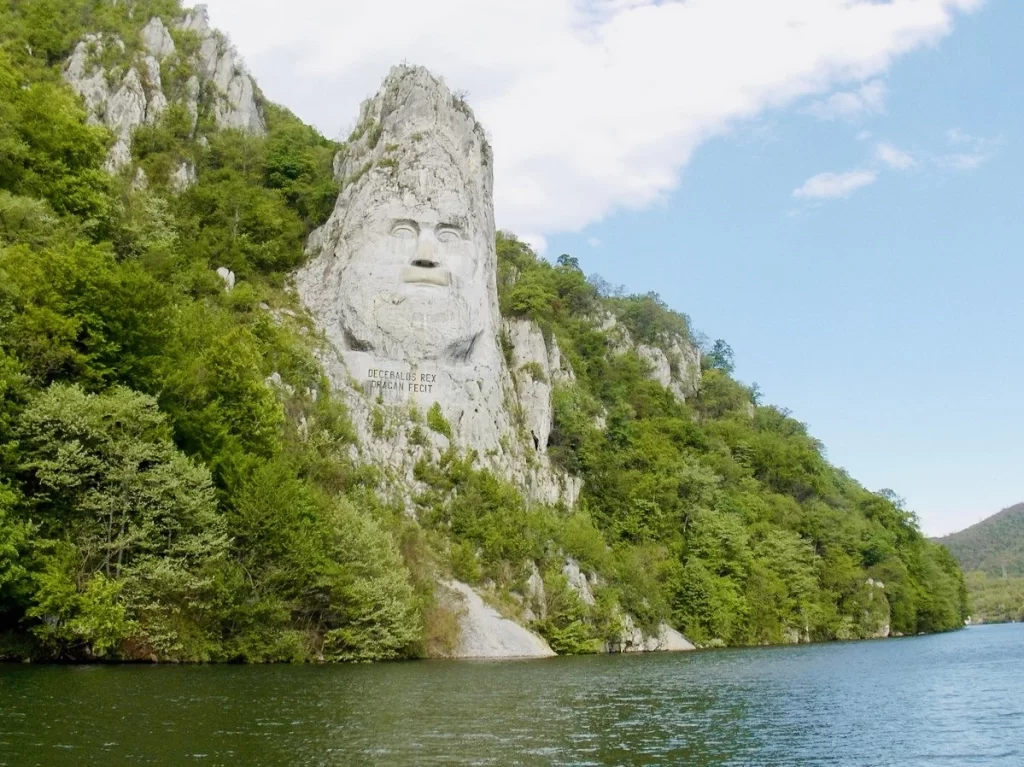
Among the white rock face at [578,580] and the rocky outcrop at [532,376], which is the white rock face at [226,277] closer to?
the rocky outcrop at [532,376]

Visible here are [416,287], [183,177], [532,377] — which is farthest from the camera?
[532,377]

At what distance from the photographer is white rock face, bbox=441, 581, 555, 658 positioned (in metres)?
50.3

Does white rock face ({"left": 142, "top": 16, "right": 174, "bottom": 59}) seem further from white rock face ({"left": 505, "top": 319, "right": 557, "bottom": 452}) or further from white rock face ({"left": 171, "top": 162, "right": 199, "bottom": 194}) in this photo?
white rock face ({"left": 505, "top": 319, "right": 557, "bottom": 452})

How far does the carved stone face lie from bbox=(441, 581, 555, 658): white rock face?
19507mm

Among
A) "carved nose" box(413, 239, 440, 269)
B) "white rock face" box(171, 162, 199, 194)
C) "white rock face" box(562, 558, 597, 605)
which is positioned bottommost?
"white rock face" box(562, 558, 597, 605)

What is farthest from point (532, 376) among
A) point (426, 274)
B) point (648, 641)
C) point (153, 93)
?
point (153, 93)

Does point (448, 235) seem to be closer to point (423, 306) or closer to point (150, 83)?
point (423, 306)

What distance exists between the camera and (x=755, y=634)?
75500mm

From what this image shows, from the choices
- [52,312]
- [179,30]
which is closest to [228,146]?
[179,30]

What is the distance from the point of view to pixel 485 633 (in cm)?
5106

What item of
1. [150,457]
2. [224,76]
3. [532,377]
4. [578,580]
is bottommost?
[578,580]

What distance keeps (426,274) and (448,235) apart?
158 inches

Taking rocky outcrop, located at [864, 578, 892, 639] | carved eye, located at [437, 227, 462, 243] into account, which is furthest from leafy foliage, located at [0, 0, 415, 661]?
rocky outcrop, located at [864, 578, 892, 639]

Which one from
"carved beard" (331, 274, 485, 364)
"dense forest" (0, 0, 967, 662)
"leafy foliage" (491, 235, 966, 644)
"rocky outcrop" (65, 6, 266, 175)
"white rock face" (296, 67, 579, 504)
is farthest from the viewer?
"leafy foliage" (491, 235, 966, 644)
